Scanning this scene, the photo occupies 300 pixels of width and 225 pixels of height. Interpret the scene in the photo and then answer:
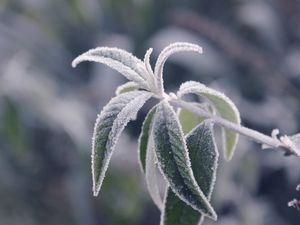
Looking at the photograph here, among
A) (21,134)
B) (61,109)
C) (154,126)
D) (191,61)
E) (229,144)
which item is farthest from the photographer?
(191,61)

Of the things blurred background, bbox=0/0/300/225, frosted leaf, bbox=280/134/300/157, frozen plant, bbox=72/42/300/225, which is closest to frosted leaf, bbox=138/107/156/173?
frozen plant, bbox=72/42/300/225

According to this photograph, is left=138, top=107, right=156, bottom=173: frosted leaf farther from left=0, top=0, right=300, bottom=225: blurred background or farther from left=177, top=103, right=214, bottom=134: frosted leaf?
left=0, top=0, right=300, bottom=225: blurred background

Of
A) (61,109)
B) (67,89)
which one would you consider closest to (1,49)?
(67,89)

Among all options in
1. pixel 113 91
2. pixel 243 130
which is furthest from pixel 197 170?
pixel 113 91

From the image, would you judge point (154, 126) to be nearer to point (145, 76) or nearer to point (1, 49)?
point (145, 76)

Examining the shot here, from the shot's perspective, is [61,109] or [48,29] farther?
[48,29]

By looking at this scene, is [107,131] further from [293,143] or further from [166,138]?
[293,143]

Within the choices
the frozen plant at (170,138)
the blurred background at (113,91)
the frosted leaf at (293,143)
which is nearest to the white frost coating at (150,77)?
the frozen plant at (170,138)
